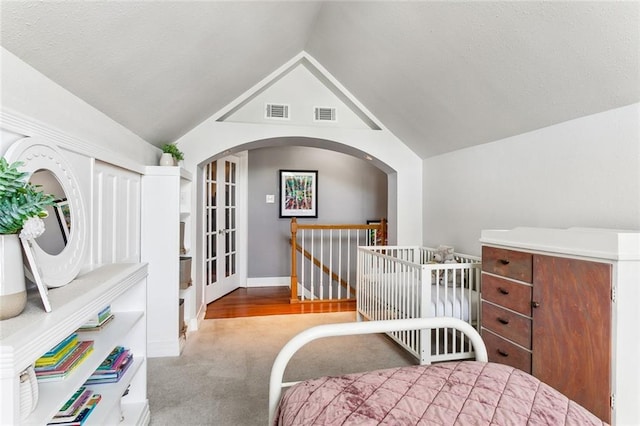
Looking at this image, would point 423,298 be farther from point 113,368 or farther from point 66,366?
point 66,366

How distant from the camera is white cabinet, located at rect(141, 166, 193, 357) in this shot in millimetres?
2729

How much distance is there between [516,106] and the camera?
228 cm

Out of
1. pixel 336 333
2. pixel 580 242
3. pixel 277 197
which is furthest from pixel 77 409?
pixel 277 197

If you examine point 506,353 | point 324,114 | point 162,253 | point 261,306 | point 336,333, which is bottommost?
point 261,306

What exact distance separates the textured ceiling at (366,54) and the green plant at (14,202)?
2.27 ft

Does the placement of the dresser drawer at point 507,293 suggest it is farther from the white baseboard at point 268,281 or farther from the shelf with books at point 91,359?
the white baseboard at point 268,281

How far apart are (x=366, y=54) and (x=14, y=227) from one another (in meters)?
2.74

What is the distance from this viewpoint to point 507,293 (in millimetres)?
1945

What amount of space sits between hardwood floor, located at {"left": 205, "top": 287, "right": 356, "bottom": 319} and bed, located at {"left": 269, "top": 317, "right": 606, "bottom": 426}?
2824 mm

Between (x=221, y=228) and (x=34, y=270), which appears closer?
(x=34, y=270)

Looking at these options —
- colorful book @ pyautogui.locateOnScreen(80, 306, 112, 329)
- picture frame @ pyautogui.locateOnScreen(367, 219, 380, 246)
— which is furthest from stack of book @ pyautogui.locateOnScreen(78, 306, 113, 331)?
picture frame @ pyautogui.locateOnScreen(367, 219, 380, 246)

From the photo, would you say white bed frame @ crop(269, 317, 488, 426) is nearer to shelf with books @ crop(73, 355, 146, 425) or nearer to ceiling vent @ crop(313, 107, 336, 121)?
shelf with books @ crop(73, 355, 146, 425)

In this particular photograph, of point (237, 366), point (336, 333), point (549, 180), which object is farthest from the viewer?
point (237, 366)

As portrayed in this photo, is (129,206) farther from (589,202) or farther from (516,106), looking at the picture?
(589,202)
